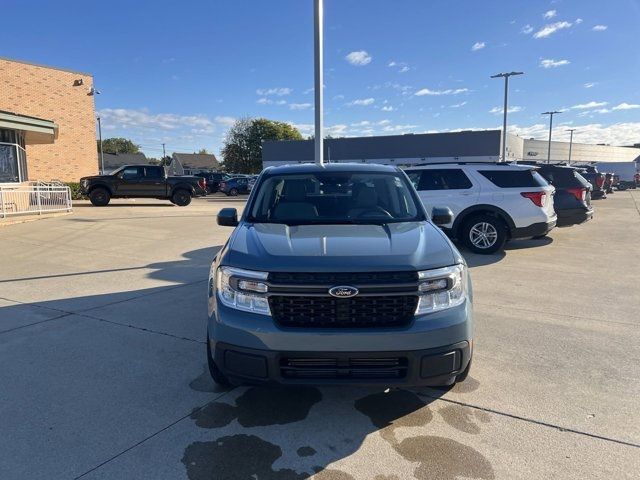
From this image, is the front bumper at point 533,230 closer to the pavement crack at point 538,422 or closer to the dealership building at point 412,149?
the pavement crack at point 538,422

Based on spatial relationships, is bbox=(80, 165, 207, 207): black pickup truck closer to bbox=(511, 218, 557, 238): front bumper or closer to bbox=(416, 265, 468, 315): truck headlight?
bbox=(511, 218, 557, 238): front bumper

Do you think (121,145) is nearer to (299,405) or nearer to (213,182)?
(213,182)

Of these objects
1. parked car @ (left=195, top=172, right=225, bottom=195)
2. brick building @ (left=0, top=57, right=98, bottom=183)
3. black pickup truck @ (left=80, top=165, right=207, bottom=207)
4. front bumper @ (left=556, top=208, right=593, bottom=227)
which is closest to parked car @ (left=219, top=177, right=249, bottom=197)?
parked car @ (left=195, top=172, right=225, bottom=195)

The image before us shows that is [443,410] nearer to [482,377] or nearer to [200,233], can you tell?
[482,377]

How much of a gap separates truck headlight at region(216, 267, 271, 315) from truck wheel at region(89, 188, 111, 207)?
2018 cm

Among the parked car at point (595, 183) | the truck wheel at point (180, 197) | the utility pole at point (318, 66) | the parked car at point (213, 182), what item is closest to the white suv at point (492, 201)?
the utility pole at point (318, 66)

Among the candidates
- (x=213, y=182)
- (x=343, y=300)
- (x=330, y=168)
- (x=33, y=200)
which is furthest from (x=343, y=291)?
(x=213, y=182)

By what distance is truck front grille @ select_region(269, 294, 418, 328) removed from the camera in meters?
2.91

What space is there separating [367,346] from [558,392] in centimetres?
178

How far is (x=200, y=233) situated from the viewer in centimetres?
1231

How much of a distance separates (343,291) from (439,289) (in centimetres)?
63

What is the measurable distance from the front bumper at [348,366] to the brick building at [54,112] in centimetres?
2084

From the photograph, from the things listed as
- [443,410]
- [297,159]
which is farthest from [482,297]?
[297,159]

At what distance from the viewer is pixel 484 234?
9297 mm
